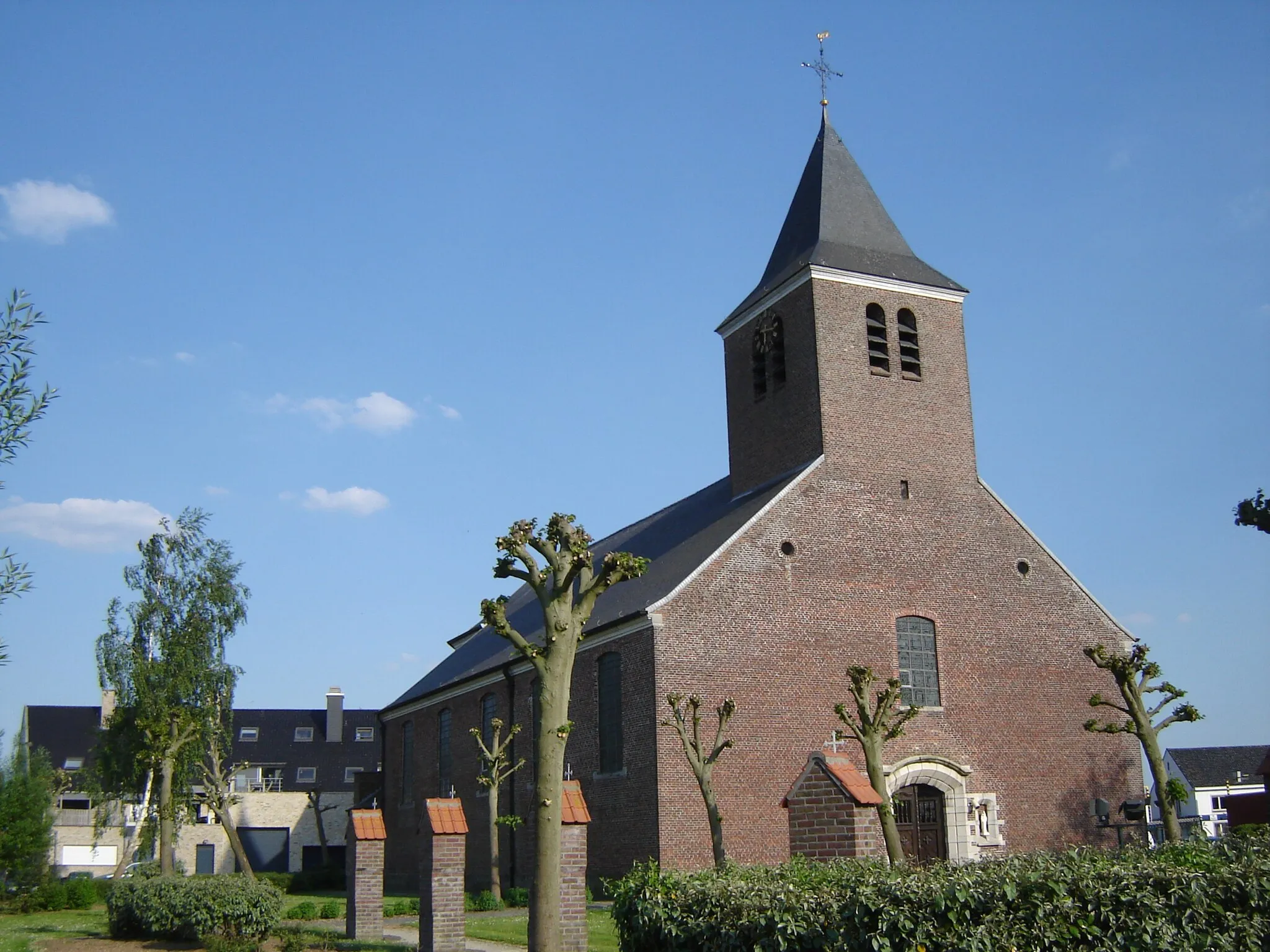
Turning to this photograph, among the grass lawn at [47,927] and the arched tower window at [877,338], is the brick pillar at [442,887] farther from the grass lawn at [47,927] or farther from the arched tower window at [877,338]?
the arched tower window at [877,338]

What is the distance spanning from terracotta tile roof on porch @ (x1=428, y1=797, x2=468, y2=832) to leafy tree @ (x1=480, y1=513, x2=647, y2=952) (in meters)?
3.43

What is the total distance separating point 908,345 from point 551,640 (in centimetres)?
1695

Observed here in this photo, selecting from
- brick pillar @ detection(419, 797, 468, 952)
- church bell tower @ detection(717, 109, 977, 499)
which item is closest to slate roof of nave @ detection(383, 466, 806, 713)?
church bell tower @ detection(717, 109, 977, 499)

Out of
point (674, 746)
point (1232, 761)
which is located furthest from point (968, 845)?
point (1232, 761)

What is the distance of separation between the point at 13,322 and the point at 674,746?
1500 cm

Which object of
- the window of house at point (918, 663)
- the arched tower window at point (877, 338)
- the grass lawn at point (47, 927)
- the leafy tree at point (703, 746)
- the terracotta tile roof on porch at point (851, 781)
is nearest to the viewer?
the terracotta tile roof on porch at point (851, 781)

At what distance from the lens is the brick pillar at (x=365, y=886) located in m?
17.1

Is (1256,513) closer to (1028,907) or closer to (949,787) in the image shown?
(1028,907)

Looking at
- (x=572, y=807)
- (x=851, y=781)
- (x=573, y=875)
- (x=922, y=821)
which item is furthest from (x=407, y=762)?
(x=851, y=781)

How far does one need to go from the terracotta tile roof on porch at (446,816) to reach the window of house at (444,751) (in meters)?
18.0

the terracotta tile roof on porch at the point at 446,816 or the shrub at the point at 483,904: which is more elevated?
the terracotta tile roof on porch at the point at 446,816

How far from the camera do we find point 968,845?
23562 millimetres

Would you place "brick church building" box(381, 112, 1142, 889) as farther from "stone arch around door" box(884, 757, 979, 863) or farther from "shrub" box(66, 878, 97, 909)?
"shrub" box(66, 878, 97, 909)

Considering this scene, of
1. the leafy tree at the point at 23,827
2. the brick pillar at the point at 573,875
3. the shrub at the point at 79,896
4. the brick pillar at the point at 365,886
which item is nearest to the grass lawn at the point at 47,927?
the shrub at the point at 79,896
